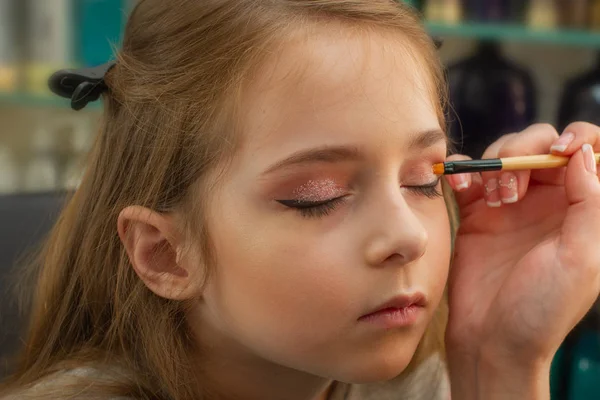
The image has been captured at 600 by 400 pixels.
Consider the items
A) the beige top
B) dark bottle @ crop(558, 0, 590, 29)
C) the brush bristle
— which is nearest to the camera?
the brush bristle

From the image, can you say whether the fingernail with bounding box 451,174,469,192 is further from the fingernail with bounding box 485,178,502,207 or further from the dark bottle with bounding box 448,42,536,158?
the dark bottle with bounding box 448,42,536,158

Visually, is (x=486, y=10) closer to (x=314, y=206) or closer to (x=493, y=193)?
(x=493, y=193)

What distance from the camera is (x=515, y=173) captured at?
965mm

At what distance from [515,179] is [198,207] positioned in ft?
1.27

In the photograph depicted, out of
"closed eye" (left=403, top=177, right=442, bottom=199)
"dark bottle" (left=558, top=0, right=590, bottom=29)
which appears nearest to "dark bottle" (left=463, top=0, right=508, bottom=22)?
"dark bottle" (left=558, top=0, right=590, bottom=29)

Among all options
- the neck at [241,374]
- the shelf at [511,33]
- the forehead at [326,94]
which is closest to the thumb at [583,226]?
the forehead at [326,94]

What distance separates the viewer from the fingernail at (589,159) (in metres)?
0.94

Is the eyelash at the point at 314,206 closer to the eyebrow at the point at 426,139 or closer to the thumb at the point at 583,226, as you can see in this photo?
the eyebrow at the point at 426,139

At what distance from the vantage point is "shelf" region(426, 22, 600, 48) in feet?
6.28

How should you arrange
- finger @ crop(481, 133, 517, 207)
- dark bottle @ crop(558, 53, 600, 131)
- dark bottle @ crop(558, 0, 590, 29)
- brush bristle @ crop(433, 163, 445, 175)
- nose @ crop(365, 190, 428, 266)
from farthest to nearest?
dark bottle @ crop(558, 0, 590, 29), dark bottle @ crop(558, 53, 600, 131), finger @ crop(481, 133, 517, 207), brush bristle @ crop(433, 163, 445, 175), nose @ crop(365, 190, 428, 266)

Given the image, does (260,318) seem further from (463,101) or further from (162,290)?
(463,101)

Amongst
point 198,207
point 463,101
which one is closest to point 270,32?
point 198,207

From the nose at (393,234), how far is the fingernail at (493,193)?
22cm

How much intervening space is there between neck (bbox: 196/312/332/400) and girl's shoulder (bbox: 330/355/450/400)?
0.33 feet
